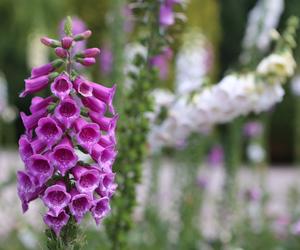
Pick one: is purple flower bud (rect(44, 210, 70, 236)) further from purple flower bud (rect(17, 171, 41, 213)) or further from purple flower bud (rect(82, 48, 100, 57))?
purple flower bud (rect(82, 48, 100, 57))

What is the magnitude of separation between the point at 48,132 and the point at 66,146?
2.4 inches

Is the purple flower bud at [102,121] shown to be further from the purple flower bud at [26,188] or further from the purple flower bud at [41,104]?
the purple flower bud at [26,188]

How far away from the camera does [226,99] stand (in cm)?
315

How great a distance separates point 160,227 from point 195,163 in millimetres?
800

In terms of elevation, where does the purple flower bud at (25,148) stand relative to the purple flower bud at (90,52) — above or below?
below

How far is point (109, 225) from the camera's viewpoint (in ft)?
9.36

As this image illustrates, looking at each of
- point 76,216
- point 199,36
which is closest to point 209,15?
point 199,36

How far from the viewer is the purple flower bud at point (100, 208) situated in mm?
1781

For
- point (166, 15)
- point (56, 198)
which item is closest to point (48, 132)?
point (56, 198)

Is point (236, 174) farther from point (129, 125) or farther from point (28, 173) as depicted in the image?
point (28, 173)

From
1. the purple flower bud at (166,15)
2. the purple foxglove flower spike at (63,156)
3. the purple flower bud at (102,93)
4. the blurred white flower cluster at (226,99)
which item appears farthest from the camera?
the blurred white flower cluster at (226,99)

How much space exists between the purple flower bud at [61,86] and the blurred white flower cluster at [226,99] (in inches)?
56.6

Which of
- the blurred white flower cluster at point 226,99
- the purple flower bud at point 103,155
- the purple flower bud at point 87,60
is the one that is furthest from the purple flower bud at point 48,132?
the blurred white flower cluster at point 226,99

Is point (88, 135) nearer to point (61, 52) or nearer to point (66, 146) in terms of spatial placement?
point (66, 146)
